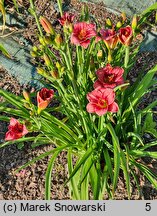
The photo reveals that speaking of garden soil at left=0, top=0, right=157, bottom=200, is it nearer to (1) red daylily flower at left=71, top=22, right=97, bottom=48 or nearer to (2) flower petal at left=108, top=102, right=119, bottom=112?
(2) flower petal at left=108, top=102, right=119, bottom=112

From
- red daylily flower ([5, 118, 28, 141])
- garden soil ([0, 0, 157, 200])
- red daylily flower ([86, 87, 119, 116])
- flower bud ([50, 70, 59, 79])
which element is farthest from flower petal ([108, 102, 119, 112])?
garden soil ([0, 0, 157, 200])

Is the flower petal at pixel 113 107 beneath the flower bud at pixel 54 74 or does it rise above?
beneath

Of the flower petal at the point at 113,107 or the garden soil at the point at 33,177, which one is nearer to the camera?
the flower petal at the point at 113,107

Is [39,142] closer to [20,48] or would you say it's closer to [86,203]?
[86,203]

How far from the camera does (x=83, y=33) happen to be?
187 centimetres

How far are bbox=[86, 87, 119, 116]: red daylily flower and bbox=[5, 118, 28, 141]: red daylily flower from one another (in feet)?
1.16

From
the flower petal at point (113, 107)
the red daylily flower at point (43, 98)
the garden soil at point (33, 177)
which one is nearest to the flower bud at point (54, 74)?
the red daylily flower at point (43, 98)

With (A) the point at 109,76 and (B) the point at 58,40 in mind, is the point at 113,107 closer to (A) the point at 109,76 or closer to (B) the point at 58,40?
(A) the point at 109,76

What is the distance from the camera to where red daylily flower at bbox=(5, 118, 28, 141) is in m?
1.92

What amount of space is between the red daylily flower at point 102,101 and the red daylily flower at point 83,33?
9.3 inches

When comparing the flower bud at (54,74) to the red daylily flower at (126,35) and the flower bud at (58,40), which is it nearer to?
the flower bud at (58,40)

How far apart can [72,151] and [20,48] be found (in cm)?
108

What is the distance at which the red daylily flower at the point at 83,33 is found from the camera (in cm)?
185

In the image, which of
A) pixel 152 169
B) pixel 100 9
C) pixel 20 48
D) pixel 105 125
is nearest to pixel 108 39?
pixel 105 125
